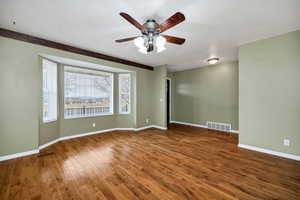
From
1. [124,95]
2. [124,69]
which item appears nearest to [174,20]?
[124,69]

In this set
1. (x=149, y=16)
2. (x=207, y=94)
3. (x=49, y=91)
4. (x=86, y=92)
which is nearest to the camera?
(x=149, y=16)

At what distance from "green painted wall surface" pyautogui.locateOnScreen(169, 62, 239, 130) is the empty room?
1271mm

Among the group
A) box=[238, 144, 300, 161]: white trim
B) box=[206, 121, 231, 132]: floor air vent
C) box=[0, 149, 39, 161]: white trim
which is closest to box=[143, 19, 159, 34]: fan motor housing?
box=[238, 144, 300, 161]: white trim

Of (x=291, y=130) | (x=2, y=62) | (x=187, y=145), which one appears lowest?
(x=187, y=145)

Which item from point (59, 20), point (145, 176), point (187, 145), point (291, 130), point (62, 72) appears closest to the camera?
point (145, 176)

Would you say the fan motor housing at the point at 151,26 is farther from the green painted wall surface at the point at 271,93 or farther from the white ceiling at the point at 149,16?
the green painted wall surface at the point at 271,93

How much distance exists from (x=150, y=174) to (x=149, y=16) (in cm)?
264

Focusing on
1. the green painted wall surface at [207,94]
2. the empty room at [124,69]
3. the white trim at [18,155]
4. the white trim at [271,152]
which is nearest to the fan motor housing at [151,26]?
the empty room at [124,69]

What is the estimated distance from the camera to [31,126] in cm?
271

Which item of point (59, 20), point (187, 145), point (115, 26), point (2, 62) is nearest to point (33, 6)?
point (59, 20)

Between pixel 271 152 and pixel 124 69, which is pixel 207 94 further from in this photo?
pixel 124 69

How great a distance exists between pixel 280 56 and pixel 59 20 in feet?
14.7

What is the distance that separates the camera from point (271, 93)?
2695 mm

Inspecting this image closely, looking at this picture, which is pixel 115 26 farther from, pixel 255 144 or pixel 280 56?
→ pixel 255 144
